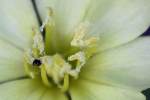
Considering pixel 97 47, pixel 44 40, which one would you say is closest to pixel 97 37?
pixel 97 47

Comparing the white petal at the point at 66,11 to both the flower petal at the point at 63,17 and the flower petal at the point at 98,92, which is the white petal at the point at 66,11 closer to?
the flower petal at the point at 63,17

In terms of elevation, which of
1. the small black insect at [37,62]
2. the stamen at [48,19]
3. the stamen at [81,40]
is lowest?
the small black insect at [37,62]

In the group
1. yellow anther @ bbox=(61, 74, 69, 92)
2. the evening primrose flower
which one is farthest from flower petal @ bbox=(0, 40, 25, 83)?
yellow anther @ bbox=(61, 74, 69, 92)

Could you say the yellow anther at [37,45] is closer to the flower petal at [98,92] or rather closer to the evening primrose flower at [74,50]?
the evening primrose flower at [74,50]

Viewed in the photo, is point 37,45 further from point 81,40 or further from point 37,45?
point 81,40

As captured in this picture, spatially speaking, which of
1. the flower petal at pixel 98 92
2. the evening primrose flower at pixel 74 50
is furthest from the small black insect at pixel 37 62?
the flower petal at pixel 98 92

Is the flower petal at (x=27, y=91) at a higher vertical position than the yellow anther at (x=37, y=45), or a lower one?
lower

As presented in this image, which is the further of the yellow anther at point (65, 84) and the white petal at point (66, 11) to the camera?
the white petal at point (66, 11)
